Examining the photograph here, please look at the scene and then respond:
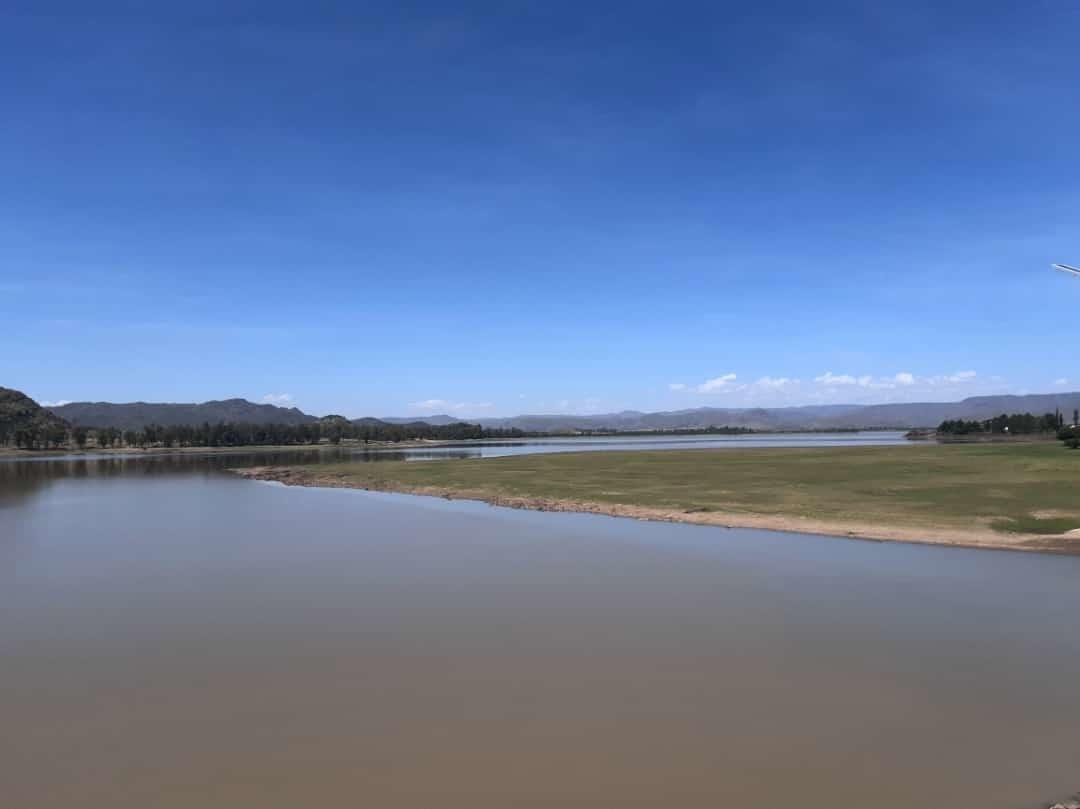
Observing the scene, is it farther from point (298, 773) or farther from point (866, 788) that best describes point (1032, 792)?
point (298, 773)

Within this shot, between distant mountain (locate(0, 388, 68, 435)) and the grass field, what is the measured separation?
152m

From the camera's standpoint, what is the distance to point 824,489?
30.6 metres

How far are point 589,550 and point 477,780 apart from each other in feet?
42.5

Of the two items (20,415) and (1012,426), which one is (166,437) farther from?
(1012,426)

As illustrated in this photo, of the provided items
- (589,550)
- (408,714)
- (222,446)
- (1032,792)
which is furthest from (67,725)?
(222,446)

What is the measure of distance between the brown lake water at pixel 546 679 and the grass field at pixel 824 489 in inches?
173

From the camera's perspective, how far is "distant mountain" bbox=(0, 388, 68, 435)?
525ft

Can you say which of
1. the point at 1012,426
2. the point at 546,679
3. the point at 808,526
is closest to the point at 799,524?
the point at 808,526

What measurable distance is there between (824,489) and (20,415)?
8037 inches

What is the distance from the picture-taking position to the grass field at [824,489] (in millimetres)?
21672

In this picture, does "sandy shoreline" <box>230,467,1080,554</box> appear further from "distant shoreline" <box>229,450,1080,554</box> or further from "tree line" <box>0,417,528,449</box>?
"tree line" <box>0,417,528,449</box>

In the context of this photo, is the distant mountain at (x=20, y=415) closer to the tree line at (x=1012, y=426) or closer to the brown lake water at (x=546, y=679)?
the brown lake water at (x=546, y=679)

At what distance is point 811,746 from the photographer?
24.6ft

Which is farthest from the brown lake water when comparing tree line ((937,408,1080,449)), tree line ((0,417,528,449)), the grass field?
tree line ((0,417,528,449))
